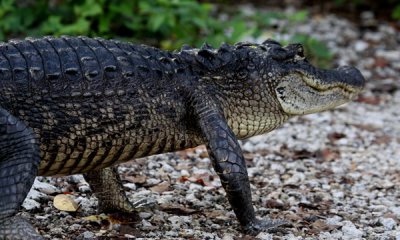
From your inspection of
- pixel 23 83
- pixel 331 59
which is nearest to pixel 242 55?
pixel 23 83

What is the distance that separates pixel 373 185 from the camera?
19.8ft

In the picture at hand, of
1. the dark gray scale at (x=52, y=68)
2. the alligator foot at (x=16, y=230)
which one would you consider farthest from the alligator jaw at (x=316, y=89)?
the alligator foot at (x=16, y=230)

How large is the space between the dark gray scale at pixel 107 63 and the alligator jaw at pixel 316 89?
3.88 ft

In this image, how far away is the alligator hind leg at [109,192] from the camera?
16.3ft

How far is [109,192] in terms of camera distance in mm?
4938

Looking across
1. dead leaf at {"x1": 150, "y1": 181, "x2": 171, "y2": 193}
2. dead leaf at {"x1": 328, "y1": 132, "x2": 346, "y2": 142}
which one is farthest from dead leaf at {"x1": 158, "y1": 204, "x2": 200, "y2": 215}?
dead leaf at {"x1": 328, "y1": 132, "x2": 346, "y2": 142}

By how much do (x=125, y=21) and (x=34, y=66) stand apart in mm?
4373

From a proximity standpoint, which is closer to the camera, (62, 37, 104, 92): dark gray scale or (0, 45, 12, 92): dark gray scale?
(0, 45, 12, 92): dark gray scale

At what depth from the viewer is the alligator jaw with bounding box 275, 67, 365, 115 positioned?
515cm

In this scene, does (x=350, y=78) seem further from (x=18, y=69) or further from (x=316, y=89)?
(x=18, y=69)

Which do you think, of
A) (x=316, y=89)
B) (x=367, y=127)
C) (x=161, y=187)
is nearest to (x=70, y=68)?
(x=161, y=187)

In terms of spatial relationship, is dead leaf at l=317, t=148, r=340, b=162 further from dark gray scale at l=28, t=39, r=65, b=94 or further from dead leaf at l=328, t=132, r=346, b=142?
dark gray scale at l=28, t=39, r=65, b=94

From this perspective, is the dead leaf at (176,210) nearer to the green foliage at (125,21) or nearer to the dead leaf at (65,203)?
the dead leaf at (65,203)

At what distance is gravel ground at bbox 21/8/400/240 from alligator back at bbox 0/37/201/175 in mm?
487
